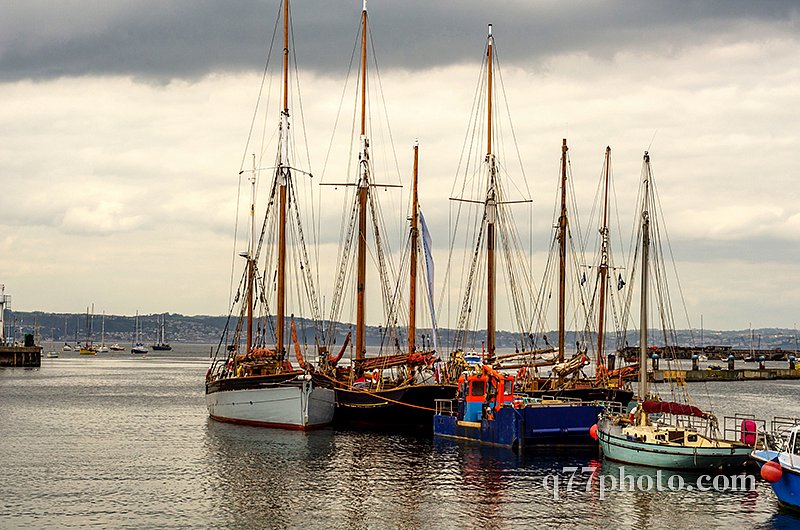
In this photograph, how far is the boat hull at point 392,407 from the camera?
82625mm

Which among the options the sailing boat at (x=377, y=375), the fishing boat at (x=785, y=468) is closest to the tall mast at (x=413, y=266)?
the sailing boat at (x=377, y=375)

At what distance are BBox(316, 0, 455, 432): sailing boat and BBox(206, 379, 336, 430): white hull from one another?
2470 mm

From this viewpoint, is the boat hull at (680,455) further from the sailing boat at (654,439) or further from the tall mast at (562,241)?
the tall mast at (562,241)

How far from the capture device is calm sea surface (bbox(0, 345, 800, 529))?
46.5 metres

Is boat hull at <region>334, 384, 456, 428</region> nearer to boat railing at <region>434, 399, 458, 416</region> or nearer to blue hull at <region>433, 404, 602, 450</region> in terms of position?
boat railing at <region>434, 399, 458, 416</region>

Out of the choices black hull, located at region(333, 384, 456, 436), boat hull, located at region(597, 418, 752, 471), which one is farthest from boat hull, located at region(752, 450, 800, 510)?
black hull, located at region(333, 384, 456, 436)

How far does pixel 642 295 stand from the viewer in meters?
63.2

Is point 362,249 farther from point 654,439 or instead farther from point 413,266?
point 654,439

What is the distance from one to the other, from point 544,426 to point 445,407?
16.0 m

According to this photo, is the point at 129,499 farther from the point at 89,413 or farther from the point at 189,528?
the point at 89,413

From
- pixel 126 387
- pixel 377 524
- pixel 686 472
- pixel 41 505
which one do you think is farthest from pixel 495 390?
pixel 126 387

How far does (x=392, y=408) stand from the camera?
273 ft

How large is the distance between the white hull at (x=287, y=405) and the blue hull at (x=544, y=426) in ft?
53.7

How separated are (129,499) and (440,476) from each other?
17007mm
